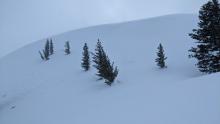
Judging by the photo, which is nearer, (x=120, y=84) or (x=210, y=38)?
(x=210, y=38)

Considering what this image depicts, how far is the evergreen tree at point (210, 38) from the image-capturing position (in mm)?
23953

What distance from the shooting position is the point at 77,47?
60.9 metres

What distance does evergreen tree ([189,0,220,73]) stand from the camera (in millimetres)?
23953

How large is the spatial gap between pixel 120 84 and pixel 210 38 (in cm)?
1048

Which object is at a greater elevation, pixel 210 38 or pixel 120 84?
pixel 210 38

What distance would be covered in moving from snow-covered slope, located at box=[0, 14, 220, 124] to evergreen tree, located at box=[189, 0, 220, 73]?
1704mm

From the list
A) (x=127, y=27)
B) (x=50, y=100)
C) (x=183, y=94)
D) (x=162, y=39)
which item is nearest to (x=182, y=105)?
(x=183, y=94)

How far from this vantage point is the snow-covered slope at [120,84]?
12.4 metres

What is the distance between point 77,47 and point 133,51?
747 inches

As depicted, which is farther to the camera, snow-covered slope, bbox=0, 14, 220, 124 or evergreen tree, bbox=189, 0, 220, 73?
evergreen tree, bbox=189, 0, 220, 73

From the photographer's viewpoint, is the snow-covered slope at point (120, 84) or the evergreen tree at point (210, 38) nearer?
the snow-covered slope at point (120, 84)

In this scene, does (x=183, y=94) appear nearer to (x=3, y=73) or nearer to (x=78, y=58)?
(x=78, y=58)

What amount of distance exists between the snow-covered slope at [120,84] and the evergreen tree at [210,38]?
1.70m

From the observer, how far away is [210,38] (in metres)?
24.8
